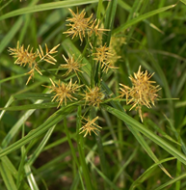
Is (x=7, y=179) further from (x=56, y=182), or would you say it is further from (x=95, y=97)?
(x=56, y=182)

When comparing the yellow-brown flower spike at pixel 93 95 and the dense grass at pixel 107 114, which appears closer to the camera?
the yellow-brown flower spike at pixel 93 95

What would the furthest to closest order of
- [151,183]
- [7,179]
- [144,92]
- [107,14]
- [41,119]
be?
[41,119] → [151,183] → [7,179] → [107,14] → [144,92]

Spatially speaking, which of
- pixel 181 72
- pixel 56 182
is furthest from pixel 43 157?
pixel 181 72

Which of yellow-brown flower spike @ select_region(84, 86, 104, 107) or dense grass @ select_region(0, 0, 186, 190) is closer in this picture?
yellow-brown flower spike @ select_region(84, 86, 104, 107)

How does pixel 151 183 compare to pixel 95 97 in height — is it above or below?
below

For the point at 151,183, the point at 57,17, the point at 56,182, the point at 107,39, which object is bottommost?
the point at 151,183

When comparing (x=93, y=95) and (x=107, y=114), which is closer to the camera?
(x=93, y=95)

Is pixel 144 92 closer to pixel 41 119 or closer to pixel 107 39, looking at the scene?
pixel 107 39

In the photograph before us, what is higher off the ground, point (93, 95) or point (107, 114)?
point (93, 95)

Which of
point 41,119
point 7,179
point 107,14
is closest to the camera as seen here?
point 107,14

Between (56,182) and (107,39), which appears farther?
(56,182)

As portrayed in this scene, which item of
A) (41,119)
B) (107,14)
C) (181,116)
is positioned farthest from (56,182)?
(107,14)
